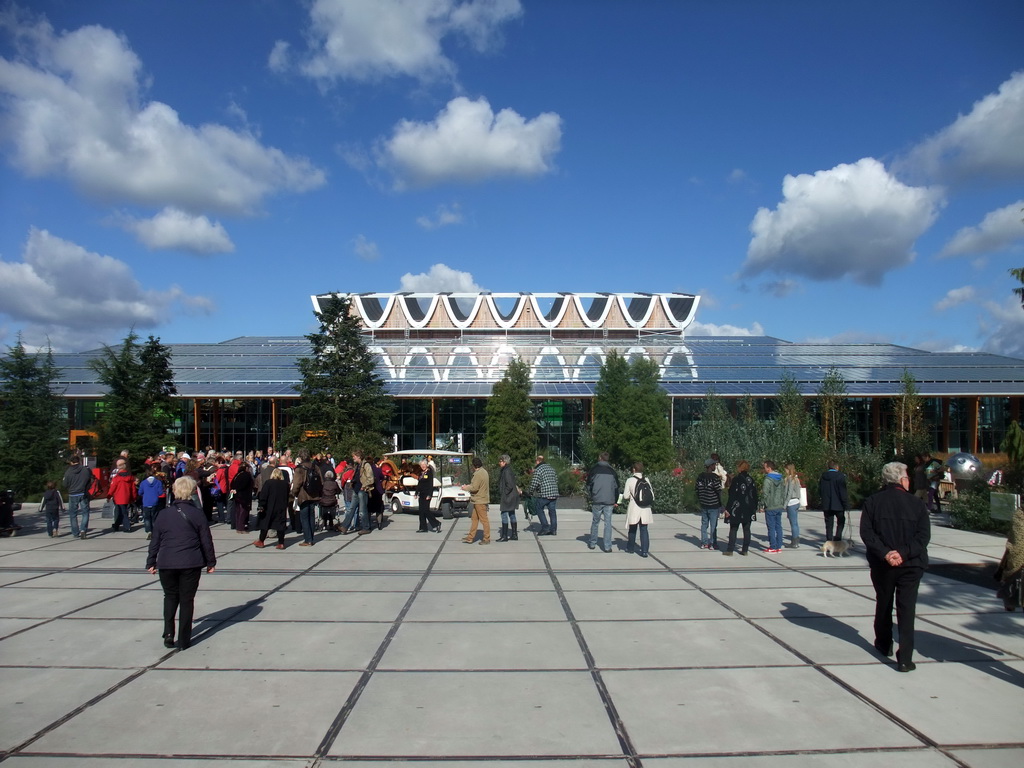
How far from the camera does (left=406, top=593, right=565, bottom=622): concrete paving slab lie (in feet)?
27.6

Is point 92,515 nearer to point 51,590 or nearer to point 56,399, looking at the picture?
point 56,399

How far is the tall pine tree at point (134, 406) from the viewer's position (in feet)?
67.6

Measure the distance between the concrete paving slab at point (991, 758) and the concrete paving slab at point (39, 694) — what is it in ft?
21.0

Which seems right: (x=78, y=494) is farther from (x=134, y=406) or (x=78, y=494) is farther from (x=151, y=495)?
(x=134, y=406)

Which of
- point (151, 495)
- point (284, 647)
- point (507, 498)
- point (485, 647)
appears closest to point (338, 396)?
point (151, 495)

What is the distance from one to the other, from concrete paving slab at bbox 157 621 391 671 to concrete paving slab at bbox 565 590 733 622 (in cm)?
247

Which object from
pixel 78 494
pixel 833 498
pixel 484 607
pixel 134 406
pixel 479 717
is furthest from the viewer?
pixel 134 406

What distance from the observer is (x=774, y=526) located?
13.2 meters

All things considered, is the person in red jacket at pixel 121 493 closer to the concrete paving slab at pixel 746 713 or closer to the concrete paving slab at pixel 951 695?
the concrete paving slab at pixel 746 713

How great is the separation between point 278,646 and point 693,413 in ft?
109

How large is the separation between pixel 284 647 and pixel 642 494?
7.09 metres

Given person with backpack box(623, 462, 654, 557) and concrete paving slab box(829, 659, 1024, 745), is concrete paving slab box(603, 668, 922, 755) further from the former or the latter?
person with backpack box(623, 462, 654, 557)

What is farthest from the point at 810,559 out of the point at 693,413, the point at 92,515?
the point at 693,413

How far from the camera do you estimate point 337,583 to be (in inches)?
411
